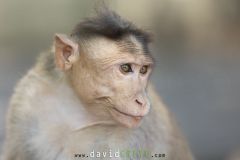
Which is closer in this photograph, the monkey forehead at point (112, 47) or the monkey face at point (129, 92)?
the monkey face at point (129, 92)

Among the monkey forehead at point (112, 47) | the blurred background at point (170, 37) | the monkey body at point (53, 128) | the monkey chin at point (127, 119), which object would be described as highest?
the blurred background at point (170, 37)

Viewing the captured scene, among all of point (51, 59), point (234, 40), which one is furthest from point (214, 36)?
point (51, 59)

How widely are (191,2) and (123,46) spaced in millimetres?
7388

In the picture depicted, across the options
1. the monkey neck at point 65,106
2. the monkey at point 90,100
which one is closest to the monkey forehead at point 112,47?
the monkey at point 90,100

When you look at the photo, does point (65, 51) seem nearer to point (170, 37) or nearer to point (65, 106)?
point (65, 106)

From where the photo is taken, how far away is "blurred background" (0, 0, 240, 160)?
9.51 metres

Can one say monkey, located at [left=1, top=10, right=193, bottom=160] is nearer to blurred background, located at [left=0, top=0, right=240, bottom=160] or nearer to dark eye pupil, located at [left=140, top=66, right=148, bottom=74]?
dark eye pupil, located at [left=140, top=66, right=148, bottom=74]

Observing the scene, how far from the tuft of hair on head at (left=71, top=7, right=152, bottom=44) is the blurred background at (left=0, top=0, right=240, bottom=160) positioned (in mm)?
4922

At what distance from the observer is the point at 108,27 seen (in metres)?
3.96

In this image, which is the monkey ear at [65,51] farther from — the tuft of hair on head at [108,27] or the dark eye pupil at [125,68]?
the dark eye pupil at [125,68]

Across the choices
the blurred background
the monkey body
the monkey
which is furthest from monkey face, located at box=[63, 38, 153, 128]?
the blurred background

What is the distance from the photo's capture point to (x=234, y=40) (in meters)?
11.0

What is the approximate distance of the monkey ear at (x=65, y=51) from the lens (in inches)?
159

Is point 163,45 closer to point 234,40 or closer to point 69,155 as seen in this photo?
point 234,40
